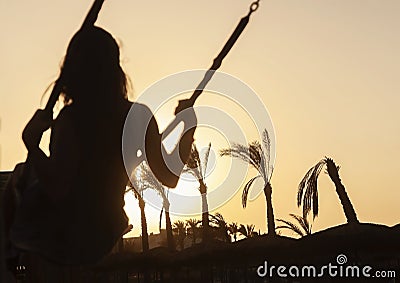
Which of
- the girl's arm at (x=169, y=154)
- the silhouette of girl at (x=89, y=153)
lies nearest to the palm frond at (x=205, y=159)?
the silhouette of girl at (x=89, y=153)

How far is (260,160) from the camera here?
20.6 ft

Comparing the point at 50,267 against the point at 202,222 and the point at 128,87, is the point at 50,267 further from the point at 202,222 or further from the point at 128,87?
the point at 202,222

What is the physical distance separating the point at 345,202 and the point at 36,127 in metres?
4.02

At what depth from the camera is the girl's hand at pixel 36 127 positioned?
9.97ft

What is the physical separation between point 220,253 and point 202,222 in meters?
0.32

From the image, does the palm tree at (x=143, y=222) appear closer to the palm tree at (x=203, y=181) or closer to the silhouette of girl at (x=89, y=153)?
the palm tree at (x=203, y=181)

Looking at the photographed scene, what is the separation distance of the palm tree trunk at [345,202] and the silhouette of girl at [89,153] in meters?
3.09

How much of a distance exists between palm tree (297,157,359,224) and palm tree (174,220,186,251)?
3.41ft

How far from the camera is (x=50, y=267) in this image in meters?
4.32

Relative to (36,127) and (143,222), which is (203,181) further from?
(36,127)

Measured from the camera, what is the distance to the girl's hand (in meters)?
3.04

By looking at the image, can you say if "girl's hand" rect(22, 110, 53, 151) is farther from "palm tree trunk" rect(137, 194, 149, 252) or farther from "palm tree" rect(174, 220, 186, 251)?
"palm tree" rect(174, 220, 186, 251)

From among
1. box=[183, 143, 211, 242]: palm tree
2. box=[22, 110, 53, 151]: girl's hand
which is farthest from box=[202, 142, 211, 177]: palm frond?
box=[22, 110, 53, 151]: girl's hand

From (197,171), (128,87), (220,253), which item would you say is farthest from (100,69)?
(220,253)
